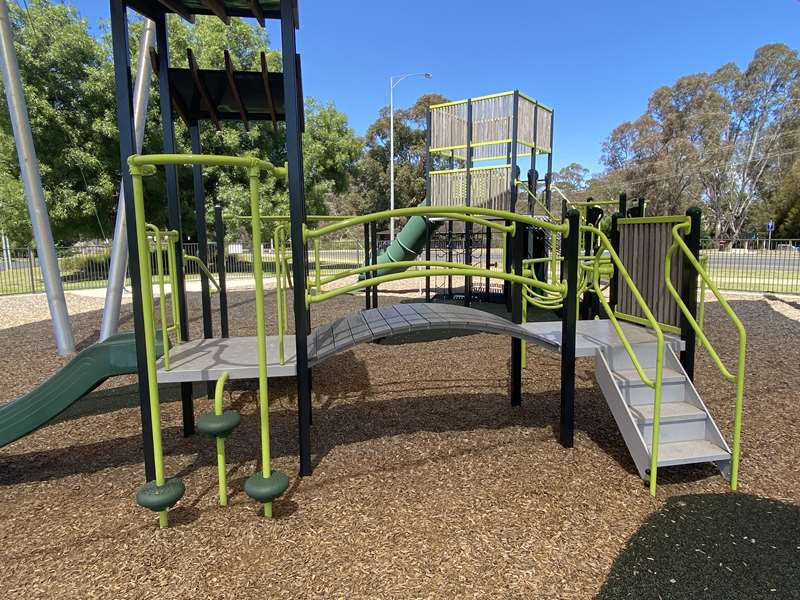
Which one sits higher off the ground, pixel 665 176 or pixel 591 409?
pixel 665 176

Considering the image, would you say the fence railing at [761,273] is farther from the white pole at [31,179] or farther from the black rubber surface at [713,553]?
the white pole at [31,179]

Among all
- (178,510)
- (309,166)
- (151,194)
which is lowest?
(178,510)

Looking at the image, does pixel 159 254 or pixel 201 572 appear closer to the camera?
pixel 201 572

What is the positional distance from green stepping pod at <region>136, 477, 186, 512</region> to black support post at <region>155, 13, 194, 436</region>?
1338 mm

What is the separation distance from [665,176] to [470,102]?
3921 centimetres

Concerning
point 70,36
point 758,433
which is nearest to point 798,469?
point 758,433

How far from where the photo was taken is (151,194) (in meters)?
20.2

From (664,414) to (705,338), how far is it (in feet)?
1.92

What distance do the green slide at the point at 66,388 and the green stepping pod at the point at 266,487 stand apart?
1314mm

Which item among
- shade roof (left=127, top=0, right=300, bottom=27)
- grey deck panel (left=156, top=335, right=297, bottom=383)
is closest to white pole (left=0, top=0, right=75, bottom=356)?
shade roof (left=127, top=0, right=300, bottom=27)

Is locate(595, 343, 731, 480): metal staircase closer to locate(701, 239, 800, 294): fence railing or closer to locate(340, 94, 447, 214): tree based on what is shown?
locate(701, 239, 800, 294): fence railing

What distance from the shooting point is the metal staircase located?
3.25 m

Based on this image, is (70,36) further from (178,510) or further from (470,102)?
(178,510)

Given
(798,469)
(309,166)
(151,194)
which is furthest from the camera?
(309,166)
